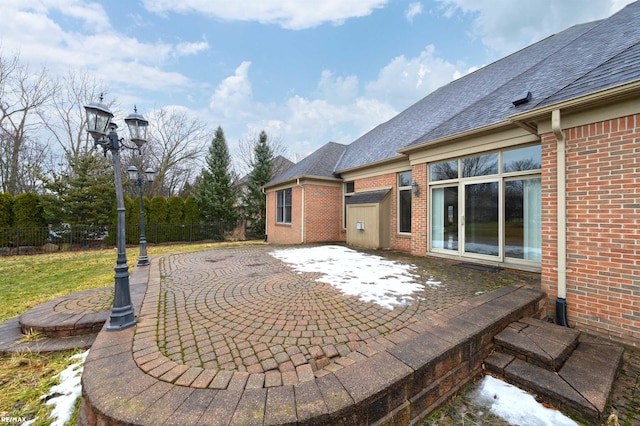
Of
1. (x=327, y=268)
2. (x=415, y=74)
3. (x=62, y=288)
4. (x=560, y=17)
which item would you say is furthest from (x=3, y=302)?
(x=560, y=17)

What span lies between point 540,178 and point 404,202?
3831 mm

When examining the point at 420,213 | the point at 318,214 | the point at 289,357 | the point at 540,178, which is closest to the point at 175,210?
the point at 318,214

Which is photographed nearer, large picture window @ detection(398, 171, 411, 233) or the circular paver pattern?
the circular paver pattern

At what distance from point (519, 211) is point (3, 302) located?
1026 centimetres

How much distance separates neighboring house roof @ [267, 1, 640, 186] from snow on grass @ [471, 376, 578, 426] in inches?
151

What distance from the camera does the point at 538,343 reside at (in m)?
2.65

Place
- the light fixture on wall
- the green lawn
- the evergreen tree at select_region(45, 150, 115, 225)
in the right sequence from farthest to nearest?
the evergreen tree at select_region(45, 150, 115, 225) → the light fixture on wall → the green lawn

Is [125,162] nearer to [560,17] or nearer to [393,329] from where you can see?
[393,329]

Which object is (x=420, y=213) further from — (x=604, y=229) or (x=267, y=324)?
(x=267, y=324)

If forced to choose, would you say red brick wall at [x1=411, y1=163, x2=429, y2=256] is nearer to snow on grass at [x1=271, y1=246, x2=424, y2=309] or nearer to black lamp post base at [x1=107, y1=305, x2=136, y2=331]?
snow on grass at [x1=271, y1=246, x2=424, y2=309]

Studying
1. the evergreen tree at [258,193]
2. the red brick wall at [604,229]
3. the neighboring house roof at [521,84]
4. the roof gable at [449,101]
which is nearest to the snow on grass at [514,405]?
the red brick wall at [604,229]

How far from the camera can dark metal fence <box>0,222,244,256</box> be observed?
10.9 meters

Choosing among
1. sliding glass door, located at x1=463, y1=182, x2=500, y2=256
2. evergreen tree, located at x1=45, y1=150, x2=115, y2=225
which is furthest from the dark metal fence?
Result: sliding glass door, located at x1=463, y1=182, x2=500, y2=256

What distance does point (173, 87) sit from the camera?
13836 millimetres
